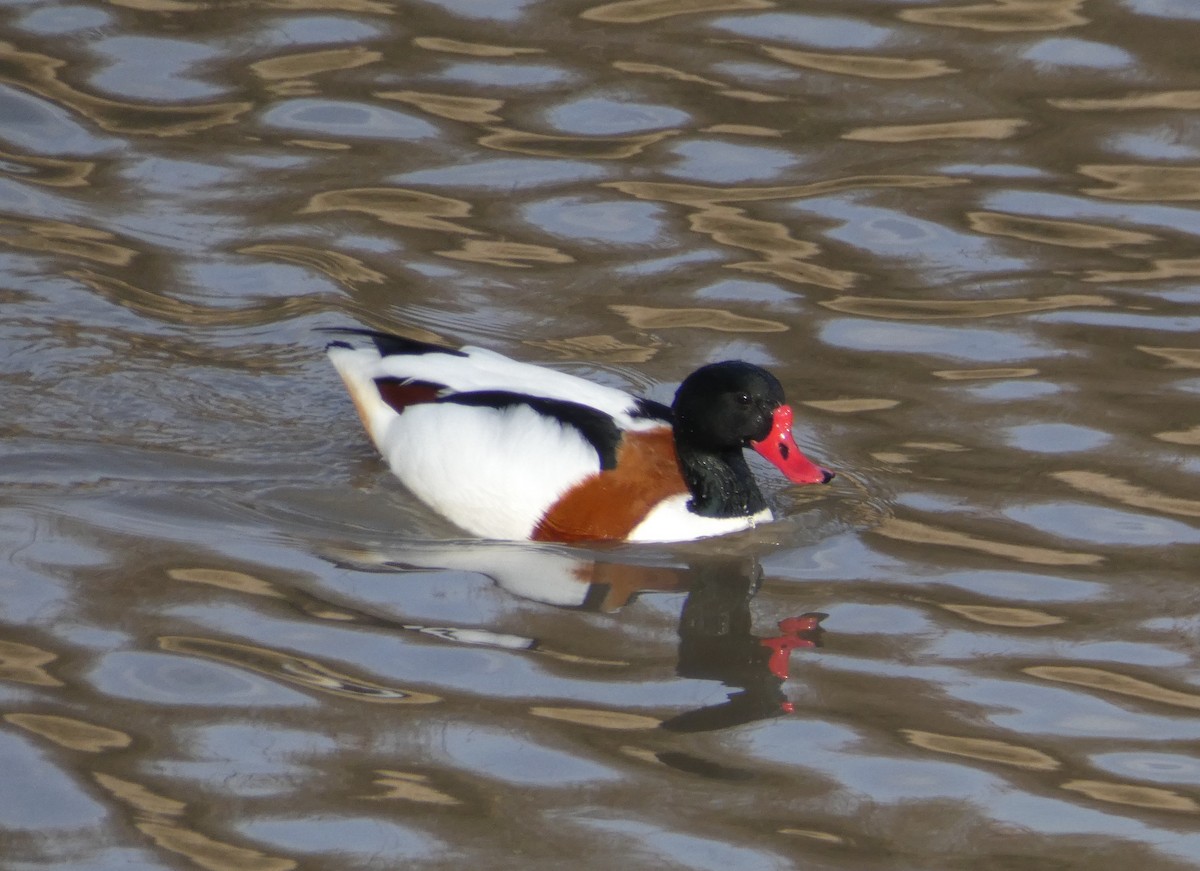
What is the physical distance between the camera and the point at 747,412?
6.72 m

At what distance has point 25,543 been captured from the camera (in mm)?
6172

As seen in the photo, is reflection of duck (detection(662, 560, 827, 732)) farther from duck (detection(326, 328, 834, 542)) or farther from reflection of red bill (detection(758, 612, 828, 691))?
duck (detection(326, 328, 834, 542))

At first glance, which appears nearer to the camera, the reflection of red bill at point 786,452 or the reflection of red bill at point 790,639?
the reflection of red bill at point 790,639

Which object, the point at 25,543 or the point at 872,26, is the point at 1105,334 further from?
the point at 25,543

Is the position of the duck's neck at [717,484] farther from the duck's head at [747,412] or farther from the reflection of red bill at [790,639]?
the reflection of red bill at [790,639]

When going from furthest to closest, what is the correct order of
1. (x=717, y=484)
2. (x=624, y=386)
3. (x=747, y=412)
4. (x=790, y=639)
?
(x=624, y=386), (x=717, y=484), (x=747, y=412), (x=790, y=639)

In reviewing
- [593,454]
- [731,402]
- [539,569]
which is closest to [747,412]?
[731,402]

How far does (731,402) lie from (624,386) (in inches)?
49.4

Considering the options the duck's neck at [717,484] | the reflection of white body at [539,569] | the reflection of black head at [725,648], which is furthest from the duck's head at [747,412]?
the reflection of white body at [539,569]

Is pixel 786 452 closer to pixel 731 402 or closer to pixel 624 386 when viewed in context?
pixel 731 402

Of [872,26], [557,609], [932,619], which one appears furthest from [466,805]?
[872,26]

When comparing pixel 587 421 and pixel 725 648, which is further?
pixel 587 421

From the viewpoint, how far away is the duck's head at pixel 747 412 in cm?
669

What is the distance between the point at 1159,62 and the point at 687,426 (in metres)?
4.96
